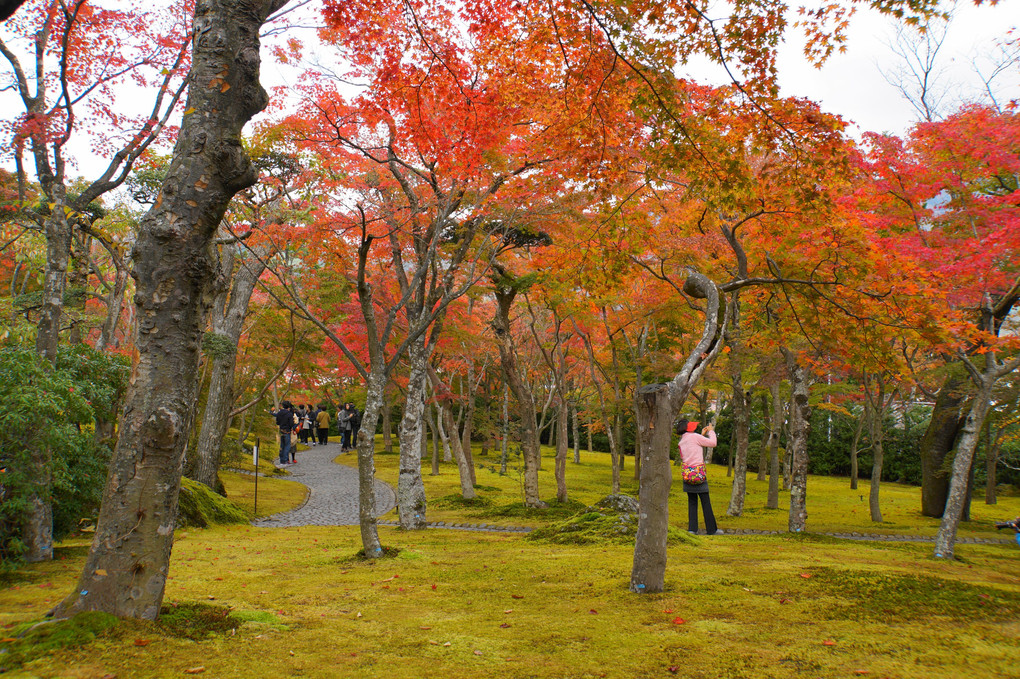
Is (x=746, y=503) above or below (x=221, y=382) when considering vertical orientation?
below

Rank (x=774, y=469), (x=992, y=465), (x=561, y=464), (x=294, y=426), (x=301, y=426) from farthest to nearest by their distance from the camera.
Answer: (x=301, y=426)
(x=294, y=426)
(x=992, y=465)
(x=774, y=469)
(x=561, y=464)

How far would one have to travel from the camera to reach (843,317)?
7020mm

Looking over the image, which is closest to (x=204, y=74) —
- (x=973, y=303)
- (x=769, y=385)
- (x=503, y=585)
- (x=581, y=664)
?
(x=581, y=664)

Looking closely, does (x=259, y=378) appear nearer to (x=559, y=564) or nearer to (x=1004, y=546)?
(x=559, y=564)

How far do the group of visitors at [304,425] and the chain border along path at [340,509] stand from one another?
898mm

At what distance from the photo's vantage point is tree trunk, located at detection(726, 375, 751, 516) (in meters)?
13.1

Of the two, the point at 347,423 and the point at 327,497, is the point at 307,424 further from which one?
the point at 327,497

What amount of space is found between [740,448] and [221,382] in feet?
41.1

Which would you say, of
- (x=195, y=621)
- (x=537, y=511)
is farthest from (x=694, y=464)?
(x=195, y=621)

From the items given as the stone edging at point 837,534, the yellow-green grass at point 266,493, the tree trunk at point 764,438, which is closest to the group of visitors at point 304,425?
the yellow-green grass at point 266,493

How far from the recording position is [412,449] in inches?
397

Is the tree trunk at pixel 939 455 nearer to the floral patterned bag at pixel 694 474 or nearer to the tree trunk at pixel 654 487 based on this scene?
the floral patterned bag at pixel 694 474

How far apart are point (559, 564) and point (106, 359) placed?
6105 mm

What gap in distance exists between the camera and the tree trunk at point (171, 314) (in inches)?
126
